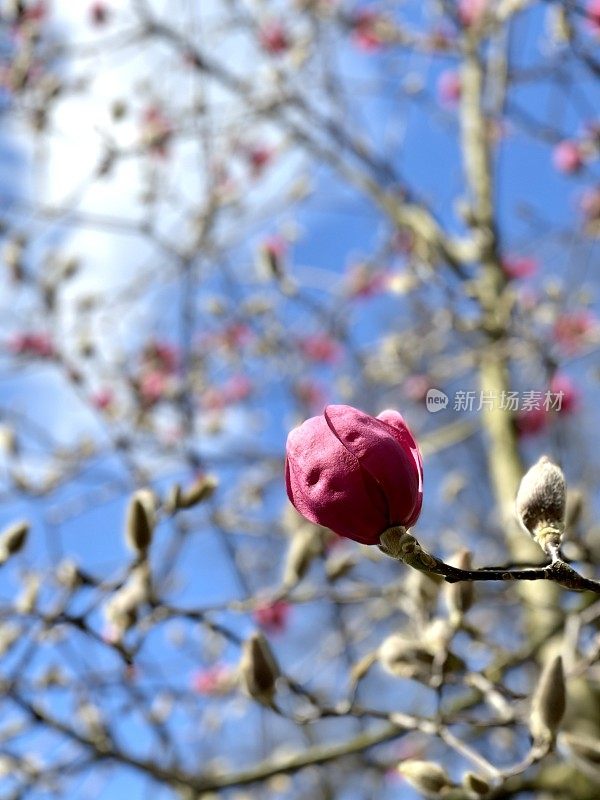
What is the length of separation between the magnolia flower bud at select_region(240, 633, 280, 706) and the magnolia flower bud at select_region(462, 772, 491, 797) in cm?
26

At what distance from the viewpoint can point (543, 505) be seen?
0.62 metres

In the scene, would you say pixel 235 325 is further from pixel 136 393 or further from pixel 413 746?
pixel 413 746

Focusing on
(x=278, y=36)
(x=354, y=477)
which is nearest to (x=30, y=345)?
(x=278, y=36)

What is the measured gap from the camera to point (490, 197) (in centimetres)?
271

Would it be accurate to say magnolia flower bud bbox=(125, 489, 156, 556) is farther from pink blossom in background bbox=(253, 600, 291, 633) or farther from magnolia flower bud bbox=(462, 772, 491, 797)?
pink blossom in background bbox=(253, 600, 291, 633)

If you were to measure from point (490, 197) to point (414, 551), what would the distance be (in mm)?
2339

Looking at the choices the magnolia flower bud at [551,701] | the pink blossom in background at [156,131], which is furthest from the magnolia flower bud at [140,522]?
the pink blossom in background at [156,131]

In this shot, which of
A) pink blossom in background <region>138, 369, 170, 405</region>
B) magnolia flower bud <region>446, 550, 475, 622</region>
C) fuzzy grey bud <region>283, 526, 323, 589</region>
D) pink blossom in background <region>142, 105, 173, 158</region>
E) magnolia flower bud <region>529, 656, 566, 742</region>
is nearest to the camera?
magnolia flower bud <region>529, 656, 566, 742</region>

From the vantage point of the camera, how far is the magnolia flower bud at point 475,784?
2.65ft

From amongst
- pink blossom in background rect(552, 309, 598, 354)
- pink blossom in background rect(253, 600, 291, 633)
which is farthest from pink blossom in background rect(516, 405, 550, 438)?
pink blossom in background rect(253, 600, 291, 633)

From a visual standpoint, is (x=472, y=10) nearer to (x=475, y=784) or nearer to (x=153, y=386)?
(x=153, y=386)

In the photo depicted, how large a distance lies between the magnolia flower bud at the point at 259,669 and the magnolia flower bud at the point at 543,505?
44 cm

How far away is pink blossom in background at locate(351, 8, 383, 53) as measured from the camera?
3.02 m

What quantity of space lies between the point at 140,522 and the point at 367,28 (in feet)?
8.51
